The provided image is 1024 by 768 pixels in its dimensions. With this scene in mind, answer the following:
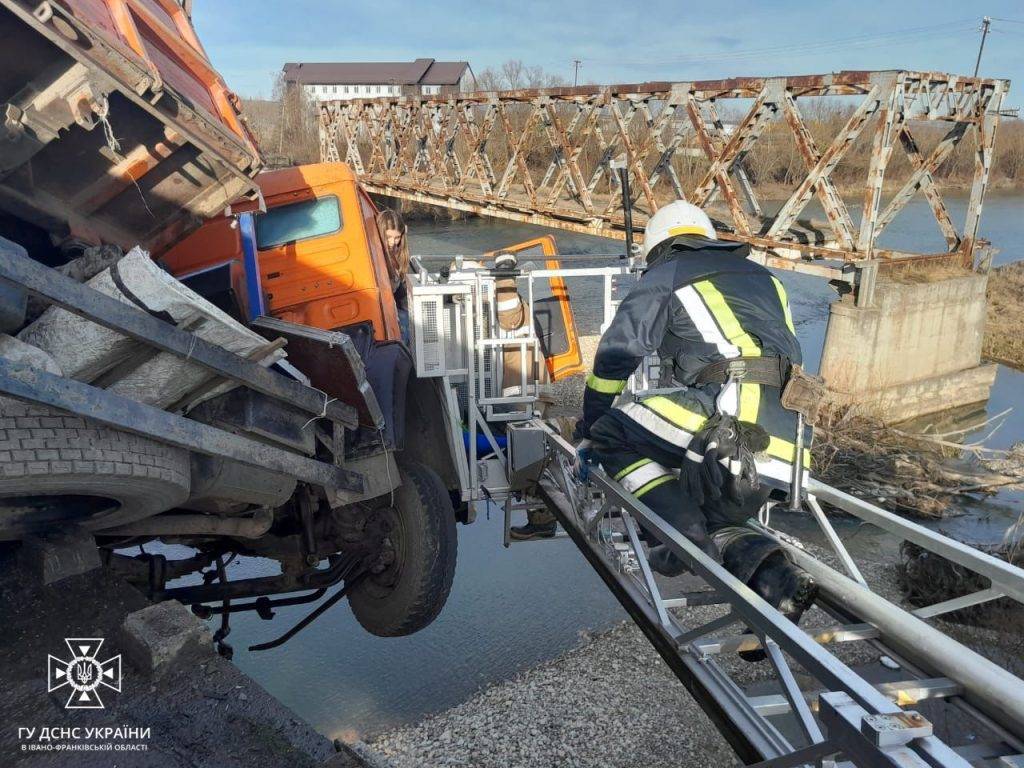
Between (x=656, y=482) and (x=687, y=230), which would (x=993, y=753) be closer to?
(x=656, y=482)

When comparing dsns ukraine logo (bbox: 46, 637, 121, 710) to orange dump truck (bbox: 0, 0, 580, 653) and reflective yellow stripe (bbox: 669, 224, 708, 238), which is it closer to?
orange dump truck (bbox: 0, 0, 580, 653)

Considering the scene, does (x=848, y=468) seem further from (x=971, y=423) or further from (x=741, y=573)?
(x=741, y=573)

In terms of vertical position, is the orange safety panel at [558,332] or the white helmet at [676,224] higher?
the white helmet at [676,224]

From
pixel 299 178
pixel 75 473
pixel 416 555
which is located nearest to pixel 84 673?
pixel 75 473

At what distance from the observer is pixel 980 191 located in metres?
13.2

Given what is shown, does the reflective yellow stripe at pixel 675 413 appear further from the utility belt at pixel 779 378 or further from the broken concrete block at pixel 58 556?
the broken concrete block at pixel 58 556

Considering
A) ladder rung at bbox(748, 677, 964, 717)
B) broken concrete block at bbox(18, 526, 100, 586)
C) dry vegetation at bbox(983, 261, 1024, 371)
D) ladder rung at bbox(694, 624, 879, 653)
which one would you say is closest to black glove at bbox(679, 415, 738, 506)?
ladder rung at bbox(694, 624, 879, 653)

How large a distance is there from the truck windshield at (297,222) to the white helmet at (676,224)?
80.7 inches

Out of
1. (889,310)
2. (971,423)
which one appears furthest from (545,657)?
(971,423)

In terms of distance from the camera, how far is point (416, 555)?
3.82 meters

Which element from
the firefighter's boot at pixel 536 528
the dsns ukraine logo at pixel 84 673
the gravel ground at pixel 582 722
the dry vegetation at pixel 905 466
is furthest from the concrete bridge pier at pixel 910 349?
the dsns ukraine logo at pixel 84 673

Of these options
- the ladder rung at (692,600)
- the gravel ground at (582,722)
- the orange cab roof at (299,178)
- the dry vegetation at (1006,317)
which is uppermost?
the orange cab roof at (299,178)

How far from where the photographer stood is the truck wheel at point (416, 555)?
3803 mm

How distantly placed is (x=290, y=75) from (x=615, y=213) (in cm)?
6784
